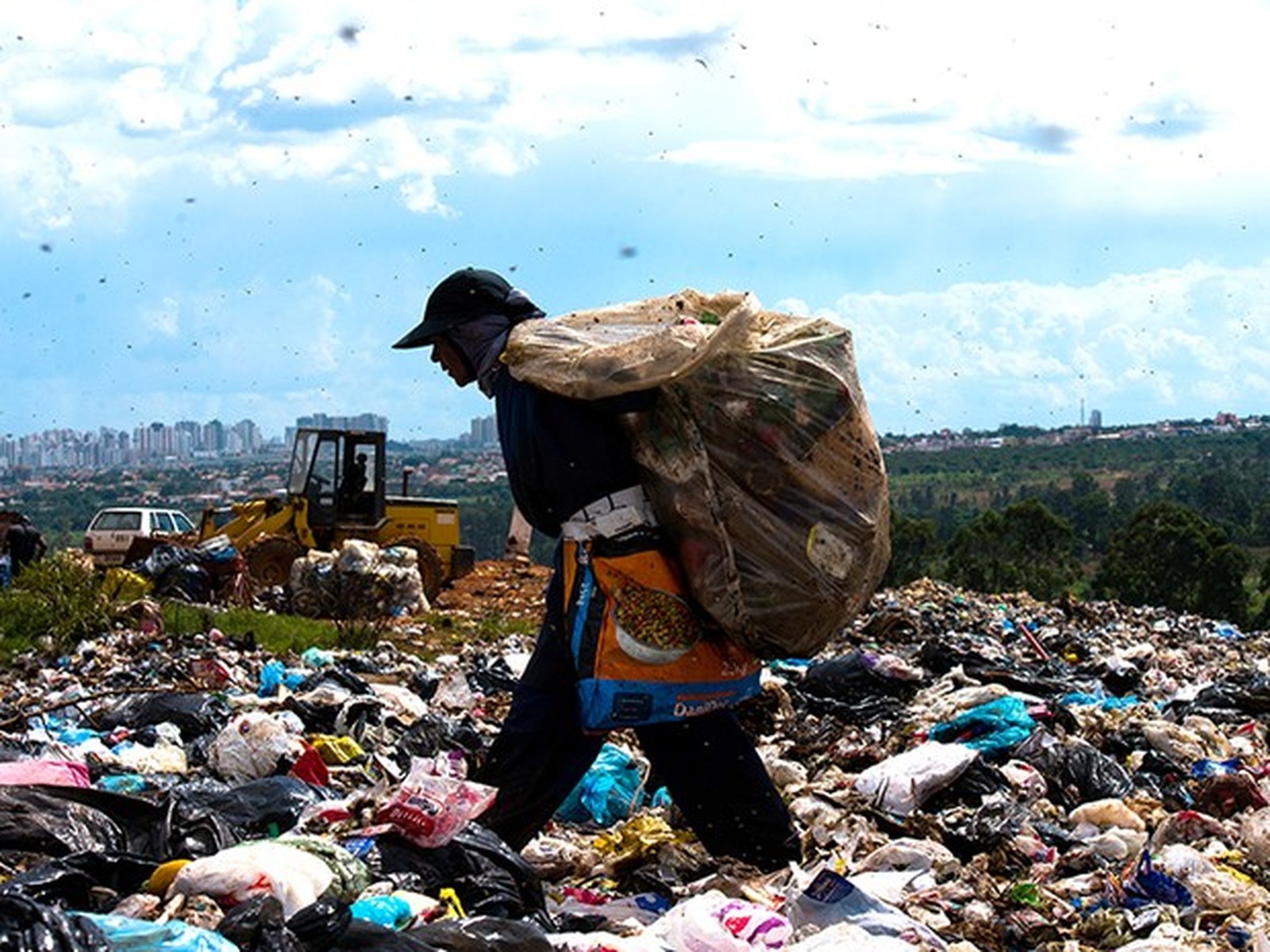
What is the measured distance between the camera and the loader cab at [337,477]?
18.1 meters

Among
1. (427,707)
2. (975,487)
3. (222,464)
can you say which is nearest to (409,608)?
(427,707)

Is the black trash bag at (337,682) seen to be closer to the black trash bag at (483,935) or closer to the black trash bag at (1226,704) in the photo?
the black trash bag at (1226,704)

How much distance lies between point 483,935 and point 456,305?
5.59 ft

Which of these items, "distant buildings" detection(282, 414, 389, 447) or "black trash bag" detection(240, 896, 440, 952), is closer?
"black trash bag" detection(240, 896, 440, 952)

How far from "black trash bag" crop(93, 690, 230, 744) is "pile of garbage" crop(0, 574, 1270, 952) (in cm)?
1

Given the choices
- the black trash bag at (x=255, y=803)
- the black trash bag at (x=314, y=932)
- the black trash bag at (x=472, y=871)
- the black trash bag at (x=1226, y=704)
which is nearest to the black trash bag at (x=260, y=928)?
the black trash bag at (x=314, y=932)

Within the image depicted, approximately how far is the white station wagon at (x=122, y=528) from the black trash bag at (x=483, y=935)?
68.9 ft

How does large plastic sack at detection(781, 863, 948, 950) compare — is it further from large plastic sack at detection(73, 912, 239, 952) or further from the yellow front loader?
the yellow front loader

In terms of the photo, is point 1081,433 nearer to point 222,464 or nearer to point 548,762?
point 222,464

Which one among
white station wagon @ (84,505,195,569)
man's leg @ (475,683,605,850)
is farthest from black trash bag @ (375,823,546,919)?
white station wagon @ (84,505,195,569)

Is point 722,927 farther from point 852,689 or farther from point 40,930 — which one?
point 852,689

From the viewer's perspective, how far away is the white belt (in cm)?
398

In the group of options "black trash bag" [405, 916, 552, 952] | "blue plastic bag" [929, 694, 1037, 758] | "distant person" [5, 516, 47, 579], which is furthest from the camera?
"distant person" [5, 516, 47, 579]

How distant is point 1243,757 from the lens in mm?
6508
